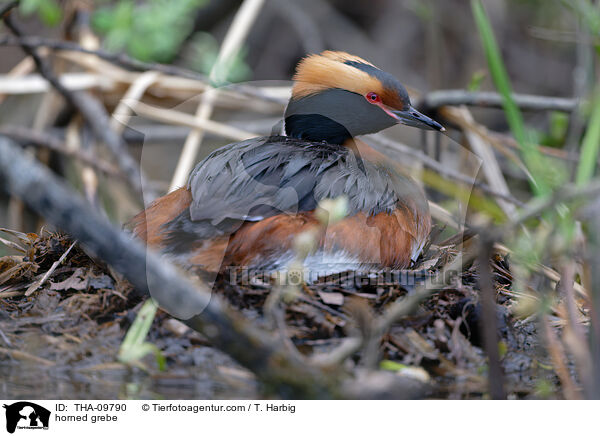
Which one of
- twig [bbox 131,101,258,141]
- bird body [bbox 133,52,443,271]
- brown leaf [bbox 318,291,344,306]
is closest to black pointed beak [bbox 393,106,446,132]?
bird body [bbox 133,52,443,271]

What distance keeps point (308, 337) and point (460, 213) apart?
1.17 m

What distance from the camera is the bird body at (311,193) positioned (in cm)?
217

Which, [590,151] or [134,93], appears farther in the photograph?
[134,93]

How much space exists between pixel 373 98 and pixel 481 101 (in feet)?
4.24

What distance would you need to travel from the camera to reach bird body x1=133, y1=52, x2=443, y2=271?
2.17 meters

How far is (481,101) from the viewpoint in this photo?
145 inches

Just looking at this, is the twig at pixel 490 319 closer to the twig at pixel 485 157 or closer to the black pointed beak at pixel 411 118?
the black pointed beak at pixel 411 118

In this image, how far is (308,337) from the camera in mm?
1973

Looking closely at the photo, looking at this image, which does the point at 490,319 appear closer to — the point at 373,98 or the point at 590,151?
the point at 590,151

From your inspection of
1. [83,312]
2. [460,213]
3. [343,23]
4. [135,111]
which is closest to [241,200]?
[83,312]
